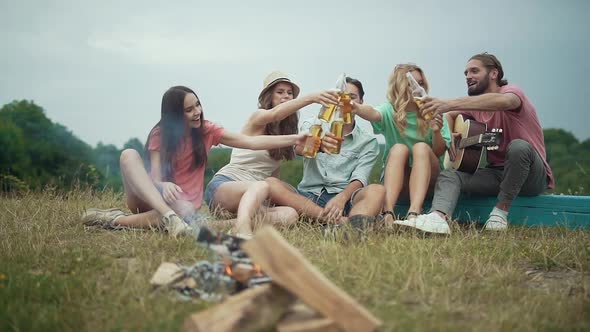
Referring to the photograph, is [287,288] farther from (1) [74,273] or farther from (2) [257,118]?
(2) [257,118]

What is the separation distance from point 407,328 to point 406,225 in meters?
2.17

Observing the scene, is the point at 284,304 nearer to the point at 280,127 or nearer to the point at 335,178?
the point at 335,178

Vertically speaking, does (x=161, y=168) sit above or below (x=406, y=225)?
above

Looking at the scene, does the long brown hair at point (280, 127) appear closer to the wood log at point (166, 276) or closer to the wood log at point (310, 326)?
the wood log at point (166, 276)

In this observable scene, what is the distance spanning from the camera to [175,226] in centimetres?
452

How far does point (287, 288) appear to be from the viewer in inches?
95.5

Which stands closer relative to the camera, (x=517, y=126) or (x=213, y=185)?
(x=213, y=185)

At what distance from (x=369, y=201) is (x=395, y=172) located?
23.5 inches

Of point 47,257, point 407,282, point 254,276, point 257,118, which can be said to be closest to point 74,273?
point 47,257

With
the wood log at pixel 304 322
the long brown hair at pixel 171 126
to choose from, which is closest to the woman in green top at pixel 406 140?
the long brown hair at pixel 171 126

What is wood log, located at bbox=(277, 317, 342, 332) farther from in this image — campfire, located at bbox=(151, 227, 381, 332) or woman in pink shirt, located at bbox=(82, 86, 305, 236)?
woman in pink shirt, located at bbox=(82, 86, 305, 236)

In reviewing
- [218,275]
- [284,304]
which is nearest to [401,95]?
[218,275]

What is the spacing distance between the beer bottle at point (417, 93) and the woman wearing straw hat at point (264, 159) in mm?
778

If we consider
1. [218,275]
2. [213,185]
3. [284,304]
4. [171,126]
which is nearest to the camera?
[284,304]
